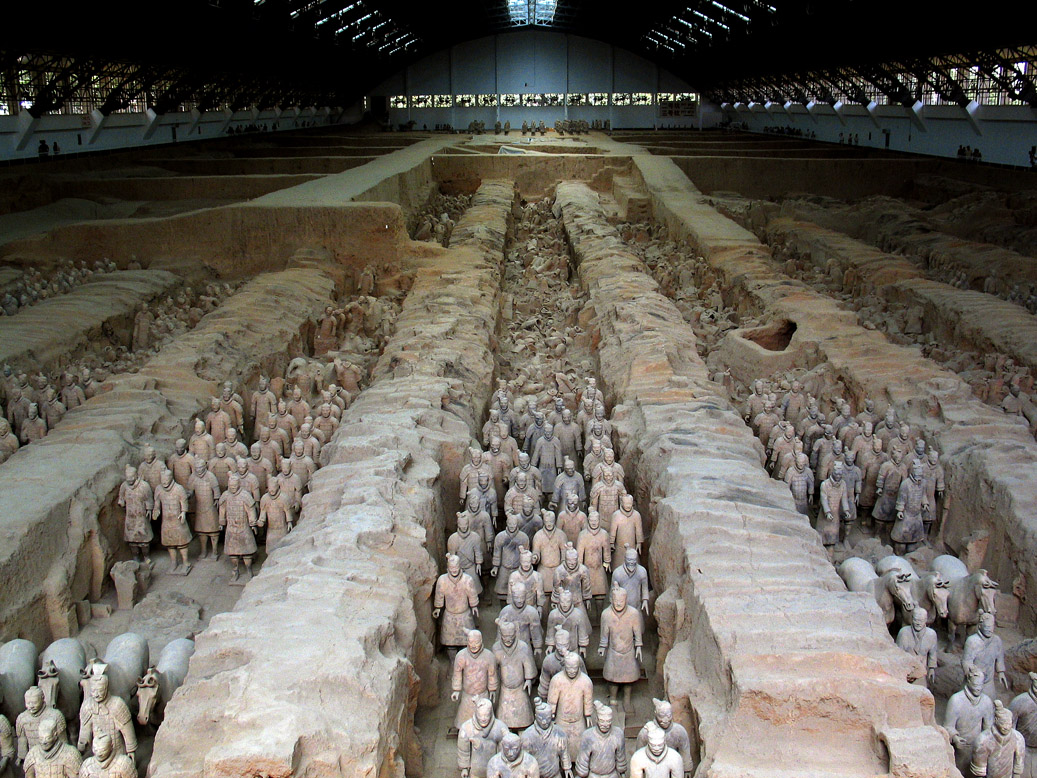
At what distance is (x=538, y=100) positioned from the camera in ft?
116

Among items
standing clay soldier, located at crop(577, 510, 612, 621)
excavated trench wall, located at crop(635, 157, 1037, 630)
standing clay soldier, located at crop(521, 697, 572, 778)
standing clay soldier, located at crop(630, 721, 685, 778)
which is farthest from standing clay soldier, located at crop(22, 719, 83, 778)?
excavated trench wall, located at crop(635, 157, 1037, 630)

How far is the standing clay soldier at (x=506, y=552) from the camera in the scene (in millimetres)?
4906

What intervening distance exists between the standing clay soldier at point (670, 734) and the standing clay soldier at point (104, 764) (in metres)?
1.91

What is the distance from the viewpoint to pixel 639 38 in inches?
1267

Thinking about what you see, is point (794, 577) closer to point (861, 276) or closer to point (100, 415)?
point (100, 415)

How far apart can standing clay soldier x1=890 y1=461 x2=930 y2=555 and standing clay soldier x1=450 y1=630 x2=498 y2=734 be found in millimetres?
2915

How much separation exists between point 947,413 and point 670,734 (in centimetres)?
381

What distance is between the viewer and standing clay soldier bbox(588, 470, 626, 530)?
5.25 meters

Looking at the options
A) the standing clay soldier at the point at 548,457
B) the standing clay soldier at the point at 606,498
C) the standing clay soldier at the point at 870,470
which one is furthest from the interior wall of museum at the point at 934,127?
the standing clay soldier at the point at 606,498

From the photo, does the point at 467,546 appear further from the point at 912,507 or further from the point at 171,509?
the point at 912,507

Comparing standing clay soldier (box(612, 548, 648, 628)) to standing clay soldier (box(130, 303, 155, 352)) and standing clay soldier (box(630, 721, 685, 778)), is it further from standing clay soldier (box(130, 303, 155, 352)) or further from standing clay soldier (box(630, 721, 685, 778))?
standing clay soldier (box(130, 303, 155, 352))

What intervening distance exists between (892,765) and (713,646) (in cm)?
76

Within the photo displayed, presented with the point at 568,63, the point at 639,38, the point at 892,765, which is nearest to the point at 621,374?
the point at 892,765

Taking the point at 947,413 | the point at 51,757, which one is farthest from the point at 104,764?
the point at 947,413
